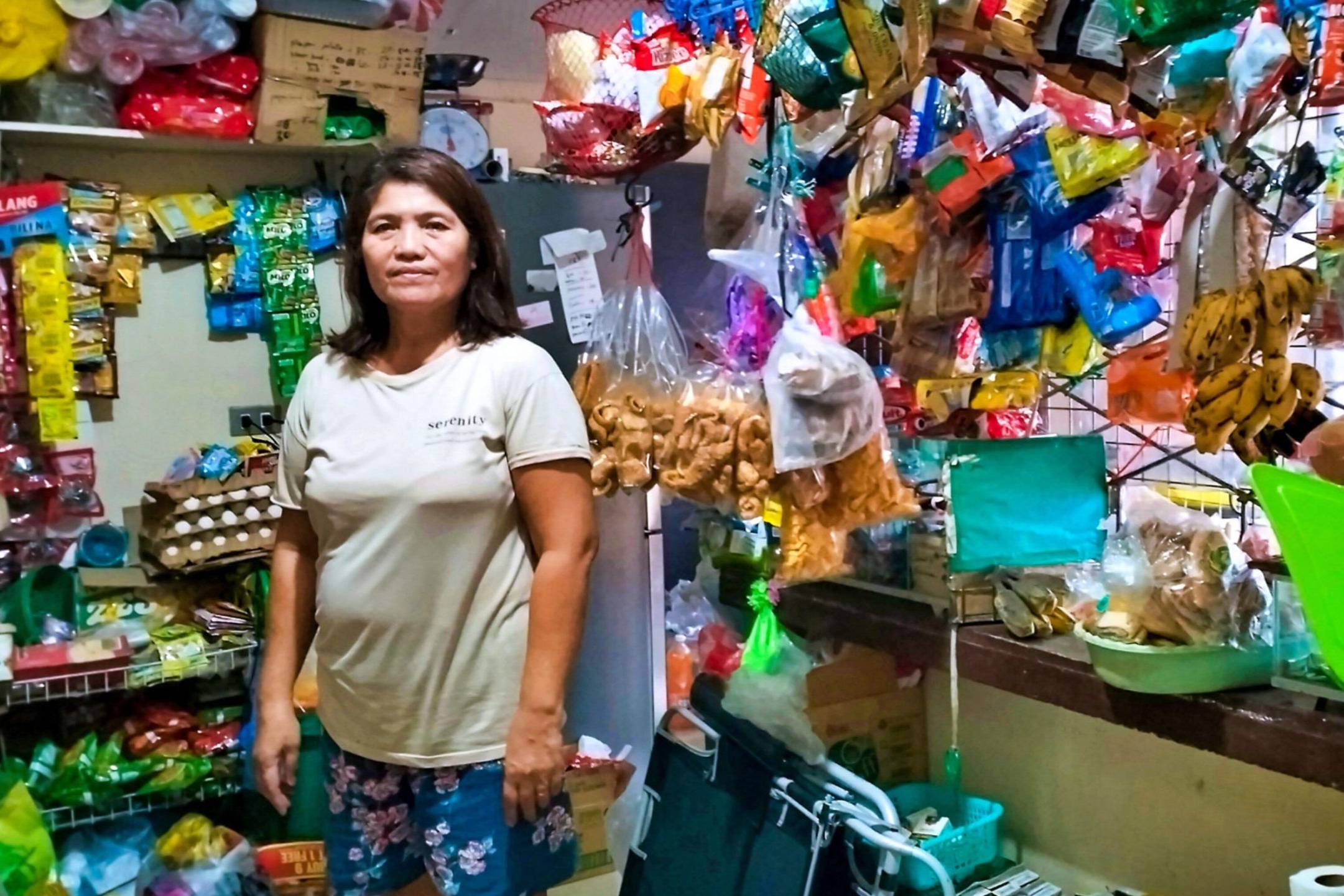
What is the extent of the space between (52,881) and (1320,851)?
6.65 feet

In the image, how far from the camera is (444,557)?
1.36 m

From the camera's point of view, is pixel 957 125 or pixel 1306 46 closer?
pixel 1306 46

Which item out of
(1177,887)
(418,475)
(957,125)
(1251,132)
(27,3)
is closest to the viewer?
(1251,132)

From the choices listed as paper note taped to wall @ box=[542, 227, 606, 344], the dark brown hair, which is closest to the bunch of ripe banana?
the dark brown hair

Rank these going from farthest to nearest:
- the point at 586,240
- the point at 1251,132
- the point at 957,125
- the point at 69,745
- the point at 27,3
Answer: the point at 586,240 → the point at 69,745 → the point at 27,3 → the point at 957,125 → the point at 1251,132

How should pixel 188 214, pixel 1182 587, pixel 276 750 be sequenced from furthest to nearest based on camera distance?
pixel 188 214 → pixel 276 750 → pixel 1182 587

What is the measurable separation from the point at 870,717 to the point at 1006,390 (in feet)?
2.26

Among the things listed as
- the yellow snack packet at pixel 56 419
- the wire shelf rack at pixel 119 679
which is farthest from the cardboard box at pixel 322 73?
the wire shelf rack at pixel 119 679

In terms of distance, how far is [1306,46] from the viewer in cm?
103

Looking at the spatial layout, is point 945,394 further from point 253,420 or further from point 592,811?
point 253,420

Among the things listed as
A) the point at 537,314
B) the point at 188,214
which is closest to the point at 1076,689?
the point at 537,314

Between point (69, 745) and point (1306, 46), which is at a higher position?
point (1306, 46)

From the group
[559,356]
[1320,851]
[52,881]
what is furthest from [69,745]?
[1320,851]

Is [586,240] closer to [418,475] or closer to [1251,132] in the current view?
[418,475]
